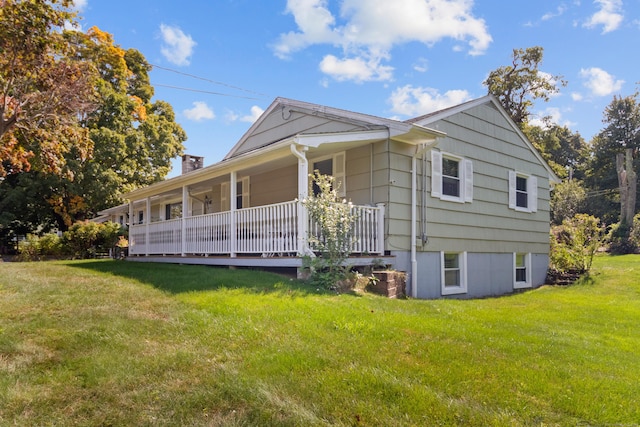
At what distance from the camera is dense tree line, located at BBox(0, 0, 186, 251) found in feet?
22.5

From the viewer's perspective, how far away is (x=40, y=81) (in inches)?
291

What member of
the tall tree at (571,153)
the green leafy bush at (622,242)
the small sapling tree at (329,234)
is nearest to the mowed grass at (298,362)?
the small sapling tree at (329,234)

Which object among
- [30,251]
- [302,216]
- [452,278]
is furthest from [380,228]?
[30,251]

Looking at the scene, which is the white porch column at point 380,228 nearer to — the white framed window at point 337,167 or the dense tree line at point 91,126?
the white framed window at point 337,167

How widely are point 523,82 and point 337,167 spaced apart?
20.3 meters

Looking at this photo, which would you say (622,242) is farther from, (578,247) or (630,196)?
(578,247)

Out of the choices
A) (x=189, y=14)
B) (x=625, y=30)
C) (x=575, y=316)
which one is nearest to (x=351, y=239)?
(x=575, y=316)

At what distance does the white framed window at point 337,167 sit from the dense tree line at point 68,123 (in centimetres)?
507

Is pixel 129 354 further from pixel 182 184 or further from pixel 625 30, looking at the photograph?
pixel 625 30

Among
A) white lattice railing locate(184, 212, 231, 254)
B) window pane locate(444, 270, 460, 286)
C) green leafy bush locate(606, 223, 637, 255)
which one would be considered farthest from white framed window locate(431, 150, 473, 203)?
green leafy bush locate(606, 223, 637, 255)

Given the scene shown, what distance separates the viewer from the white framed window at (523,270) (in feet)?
42.5

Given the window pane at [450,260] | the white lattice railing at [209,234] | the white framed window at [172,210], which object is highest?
the white framed window at [172,210]

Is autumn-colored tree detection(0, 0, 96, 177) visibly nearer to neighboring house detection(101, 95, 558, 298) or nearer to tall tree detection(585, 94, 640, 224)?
→ neighboring house detection(101, 95, 558, 298)

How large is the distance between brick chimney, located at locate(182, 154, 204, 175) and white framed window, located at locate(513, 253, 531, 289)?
Result: 11.3 m
